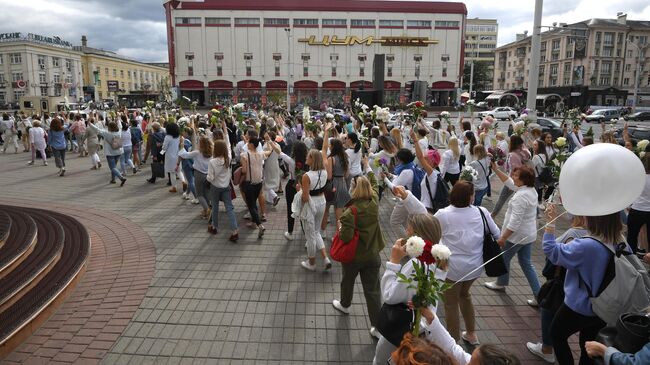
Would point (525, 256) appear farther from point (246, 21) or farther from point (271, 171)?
point (246, 21)

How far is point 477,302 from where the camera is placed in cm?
545

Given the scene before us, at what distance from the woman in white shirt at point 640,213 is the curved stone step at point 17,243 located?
876cm

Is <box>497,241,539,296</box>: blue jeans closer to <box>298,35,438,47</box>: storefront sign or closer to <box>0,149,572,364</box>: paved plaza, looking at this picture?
<box>0,149,572,364</box>: paved plaza

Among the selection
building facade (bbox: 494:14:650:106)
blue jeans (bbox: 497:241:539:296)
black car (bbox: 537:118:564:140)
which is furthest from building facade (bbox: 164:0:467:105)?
blue jeans (bbox: 497:241:539:296)

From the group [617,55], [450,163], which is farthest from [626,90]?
[450,163]

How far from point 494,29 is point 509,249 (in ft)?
438

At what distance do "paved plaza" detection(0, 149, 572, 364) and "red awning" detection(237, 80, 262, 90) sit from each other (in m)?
61.5

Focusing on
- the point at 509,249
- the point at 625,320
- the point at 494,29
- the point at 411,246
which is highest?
the point at 494,29

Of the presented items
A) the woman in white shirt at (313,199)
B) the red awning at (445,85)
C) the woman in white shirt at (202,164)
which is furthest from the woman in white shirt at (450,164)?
the red awning at (445,85)

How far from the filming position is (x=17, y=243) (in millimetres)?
6066

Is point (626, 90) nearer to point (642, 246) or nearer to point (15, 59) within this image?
point (642, 246)

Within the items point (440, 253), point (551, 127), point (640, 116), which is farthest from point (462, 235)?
point (640, 116)

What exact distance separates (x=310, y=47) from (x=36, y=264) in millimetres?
65606

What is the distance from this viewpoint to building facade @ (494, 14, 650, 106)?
68.0 m
